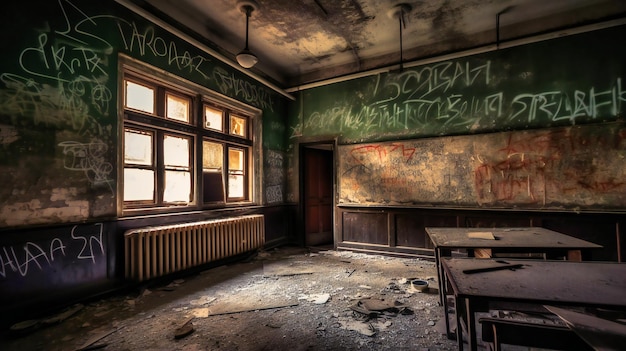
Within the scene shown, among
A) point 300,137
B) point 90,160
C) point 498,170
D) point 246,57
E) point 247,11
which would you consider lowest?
point 498,170

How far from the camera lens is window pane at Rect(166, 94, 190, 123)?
4141 mm

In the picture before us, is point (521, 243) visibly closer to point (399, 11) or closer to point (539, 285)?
point (539, 285)

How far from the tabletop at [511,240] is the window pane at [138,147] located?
12.0ft

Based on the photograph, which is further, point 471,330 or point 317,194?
point 317,194

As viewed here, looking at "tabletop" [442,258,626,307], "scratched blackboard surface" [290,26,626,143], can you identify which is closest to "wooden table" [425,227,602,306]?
"tabletop" [442,258,626,307]

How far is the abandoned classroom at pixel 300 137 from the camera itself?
2.71 m

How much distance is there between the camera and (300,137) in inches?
247

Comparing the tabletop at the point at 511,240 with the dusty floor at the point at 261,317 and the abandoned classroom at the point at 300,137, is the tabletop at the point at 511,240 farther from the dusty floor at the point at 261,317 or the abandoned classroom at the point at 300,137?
the dusty floor at the point at 261,317

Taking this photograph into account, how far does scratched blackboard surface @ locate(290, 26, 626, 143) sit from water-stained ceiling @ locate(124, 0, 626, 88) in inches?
Result: 11.3

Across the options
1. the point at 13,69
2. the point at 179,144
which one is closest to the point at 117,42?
the point at 13,69

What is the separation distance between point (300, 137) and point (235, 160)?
1.58 meters

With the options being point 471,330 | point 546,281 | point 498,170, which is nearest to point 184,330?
point 471,330

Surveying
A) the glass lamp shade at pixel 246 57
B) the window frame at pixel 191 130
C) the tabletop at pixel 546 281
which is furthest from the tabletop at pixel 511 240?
the window frame at pixel 191 130

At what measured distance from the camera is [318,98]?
240 inches
